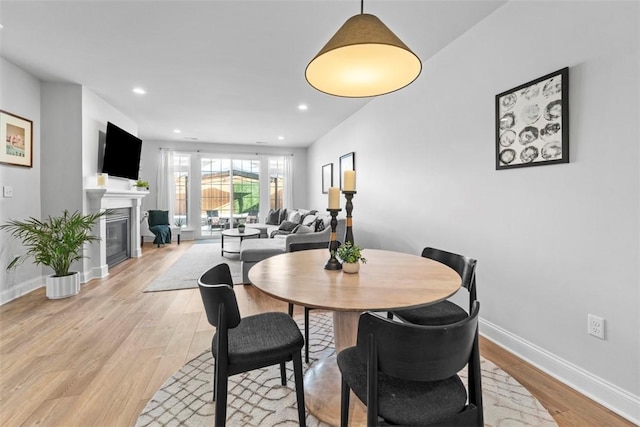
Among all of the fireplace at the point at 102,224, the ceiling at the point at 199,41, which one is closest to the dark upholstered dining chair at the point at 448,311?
the ceiling at the point at 199,41

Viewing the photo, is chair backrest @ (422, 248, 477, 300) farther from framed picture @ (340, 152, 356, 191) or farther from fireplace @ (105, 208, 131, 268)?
fireplace @ (105, 208, 131, 268)

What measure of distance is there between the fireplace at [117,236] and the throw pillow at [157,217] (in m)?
1.33

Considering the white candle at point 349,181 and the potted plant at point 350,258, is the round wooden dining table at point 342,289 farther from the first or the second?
the white candle at point 349,181

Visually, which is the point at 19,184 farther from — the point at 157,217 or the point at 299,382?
the point at 299,382

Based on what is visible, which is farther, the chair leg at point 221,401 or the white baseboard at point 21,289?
the white baseboard at point 21,289

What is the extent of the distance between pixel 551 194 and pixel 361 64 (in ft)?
4.70

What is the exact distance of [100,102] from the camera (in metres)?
4.17

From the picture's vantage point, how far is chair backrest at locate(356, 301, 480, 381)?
0.86m

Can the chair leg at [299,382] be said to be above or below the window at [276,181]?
below

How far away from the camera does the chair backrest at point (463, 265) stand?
64.1 inches

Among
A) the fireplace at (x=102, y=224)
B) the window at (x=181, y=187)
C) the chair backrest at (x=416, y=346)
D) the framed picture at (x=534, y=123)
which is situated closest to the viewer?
the chair backrest at (x=416, y=346)

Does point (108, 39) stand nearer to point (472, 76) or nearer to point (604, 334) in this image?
point (472, 76)

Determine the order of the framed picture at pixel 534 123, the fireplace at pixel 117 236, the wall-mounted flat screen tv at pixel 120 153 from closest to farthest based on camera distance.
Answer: the framed picture at pixel 534 123
the wall-mounted flat screen tv at pixel 120 153
the fireplace at pixel 117 236

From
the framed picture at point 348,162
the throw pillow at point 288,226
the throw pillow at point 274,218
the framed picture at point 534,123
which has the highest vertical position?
the framed picture at point 348,162
